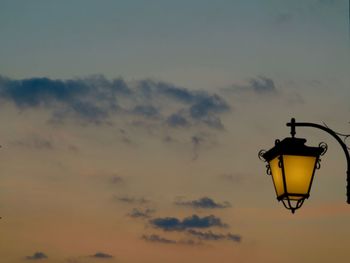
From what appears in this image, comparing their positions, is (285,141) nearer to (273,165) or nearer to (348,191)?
(273,165)

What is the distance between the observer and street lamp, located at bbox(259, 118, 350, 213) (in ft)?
35.6

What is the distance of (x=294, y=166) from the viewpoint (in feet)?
35.9

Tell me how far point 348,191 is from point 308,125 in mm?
1135

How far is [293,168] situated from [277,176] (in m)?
0.27

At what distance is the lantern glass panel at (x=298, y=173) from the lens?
10844mm

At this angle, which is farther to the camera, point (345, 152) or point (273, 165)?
point (273, 165)

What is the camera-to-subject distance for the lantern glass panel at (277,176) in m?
10.9

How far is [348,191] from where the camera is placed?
34.6 ft

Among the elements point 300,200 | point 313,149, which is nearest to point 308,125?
point 313,149

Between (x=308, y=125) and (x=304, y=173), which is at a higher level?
(x=308, y=125)

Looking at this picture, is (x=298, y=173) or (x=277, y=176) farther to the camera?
(x=277, y=176)

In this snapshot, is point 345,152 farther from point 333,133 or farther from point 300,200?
point 300,200

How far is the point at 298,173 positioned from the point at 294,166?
0.13m

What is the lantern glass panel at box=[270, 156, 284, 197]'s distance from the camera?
1094cm
